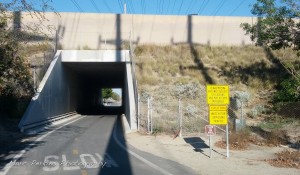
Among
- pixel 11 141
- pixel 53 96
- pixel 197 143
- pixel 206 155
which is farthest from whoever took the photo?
pixel 53 96

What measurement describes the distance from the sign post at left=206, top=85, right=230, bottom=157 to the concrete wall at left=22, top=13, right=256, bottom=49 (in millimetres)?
23324

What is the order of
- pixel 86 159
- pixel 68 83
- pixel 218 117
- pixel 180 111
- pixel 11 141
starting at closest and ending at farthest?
1. pixel 86 159
2. pixel 218 117
3. pixel 11 141
4. pixel 180 111
5. pixel 68 83

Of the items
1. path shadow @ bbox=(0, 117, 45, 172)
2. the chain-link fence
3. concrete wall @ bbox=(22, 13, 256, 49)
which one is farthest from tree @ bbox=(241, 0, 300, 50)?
concrete wall @ bbox=(22, 13, 256, 49)

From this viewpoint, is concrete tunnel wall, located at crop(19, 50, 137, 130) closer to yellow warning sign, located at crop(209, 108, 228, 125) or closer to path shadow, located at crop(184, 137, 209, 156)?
path shadow, located at crop(184, 137, 209, 156)

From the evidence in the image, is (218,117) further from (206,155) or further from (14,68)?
(14,68)

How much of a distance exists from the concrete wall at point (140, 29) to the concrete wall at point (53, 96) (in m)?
3.88

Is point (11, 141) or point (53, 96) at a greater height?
point (53, 96)

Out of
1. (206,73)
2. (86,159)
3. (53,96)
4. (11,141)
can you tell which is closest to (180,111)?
(86,159)

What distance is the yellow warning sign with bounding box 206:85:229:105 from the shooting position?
12938 millimetres

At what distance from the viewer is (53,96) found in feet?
89.8

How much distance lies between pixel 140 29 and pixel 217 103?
25169 mm

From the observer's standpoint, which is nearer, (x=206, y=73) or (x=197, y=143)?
(x=197, y=143)

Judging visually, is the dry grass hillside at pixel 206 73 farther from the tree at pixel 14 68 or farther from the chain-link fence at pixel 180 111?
the tree at pixel 14 68

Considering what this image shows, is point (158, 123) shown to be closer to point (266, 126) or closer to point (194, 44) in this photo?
point (266, 126)
